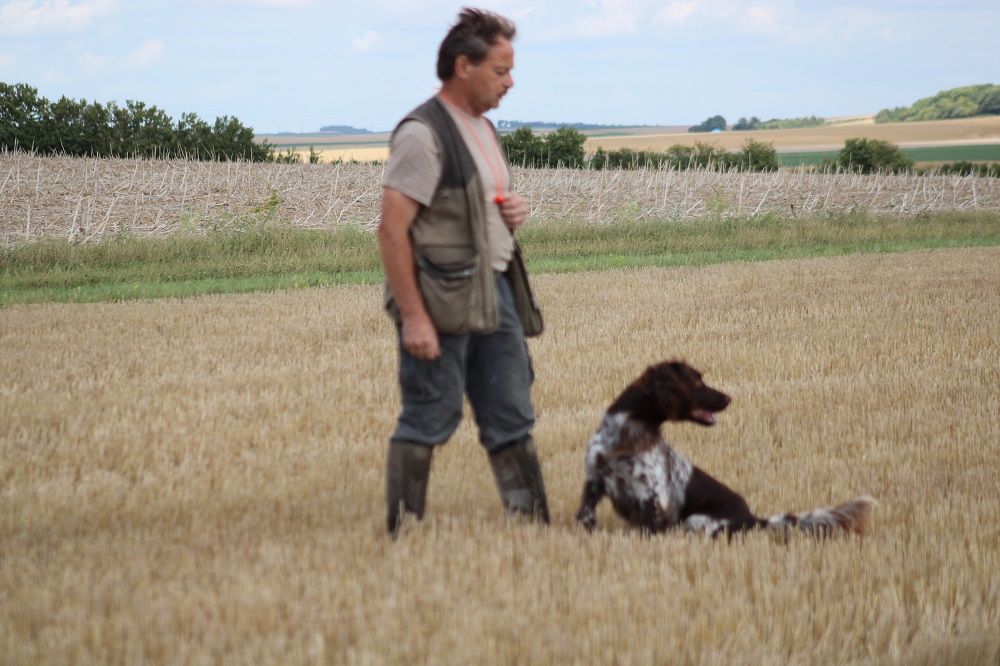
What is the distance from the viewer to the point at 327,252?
2000 centimetres

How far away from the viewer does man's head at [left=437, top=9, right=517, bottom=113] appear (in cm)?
468

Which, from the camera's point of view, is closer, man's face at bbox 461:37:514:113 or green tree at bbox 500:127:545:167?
man's face at bbox 461:37:514:113

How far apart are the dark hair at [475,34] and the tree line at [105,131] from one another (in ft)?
135

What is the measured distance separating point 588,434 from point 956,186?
3582cm

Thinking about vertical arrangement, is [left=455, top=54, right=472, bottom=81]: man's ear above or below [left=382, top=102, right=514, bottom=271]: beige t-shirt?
above

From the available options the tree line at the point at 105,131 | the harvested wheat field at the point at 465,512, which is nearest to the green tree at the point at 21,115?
the tree line at the point at 105,131

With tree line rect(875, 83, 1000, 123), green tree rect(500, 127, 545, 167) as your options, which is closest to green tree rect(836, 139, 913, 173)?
green tree rect(500, 127, 545, 167)

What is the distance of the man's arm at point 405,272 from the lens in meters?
4.57

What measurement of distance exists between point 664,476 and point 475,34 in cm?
213

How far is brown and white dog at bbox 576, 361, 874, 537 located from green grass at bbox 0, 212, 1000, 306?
12.3m

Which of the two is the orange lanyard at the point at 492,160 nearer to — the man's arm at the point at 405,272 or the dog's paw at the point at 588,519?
the man's arm at the point at 405,272

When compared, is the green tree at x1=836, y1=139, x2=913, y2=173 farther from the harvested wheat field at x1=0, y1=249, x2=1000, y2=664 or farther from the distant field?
the harvested wheat field at x1=0, y1=249, x2=1000, y2=664

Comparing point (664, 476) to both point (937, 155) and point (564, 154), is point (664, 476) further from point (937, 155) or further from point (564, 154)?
point (937, 155)

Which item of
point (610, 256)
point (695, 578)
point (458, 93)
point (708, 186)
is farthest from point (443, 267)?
point (708, 186)
